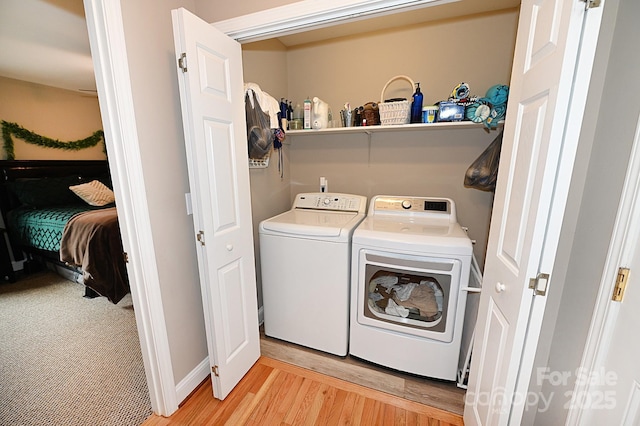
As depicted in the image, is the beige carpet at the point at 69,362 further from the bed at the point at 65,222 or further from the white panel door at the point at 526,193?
the white panel door at the point at 526,193

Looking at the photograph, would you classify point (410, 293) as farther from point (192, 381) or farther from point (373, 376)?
point (192, 381)

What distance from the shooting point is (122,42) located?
105 cm

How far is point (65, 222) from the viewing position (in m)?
2.62

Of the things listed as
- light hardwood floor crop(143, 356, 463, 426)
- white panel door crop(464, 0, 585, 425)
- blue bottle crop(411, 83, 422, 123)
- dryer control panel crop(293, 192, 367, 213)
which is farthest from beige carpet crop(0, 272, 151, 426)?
blue bottle crop(411, 83, 422, 123)

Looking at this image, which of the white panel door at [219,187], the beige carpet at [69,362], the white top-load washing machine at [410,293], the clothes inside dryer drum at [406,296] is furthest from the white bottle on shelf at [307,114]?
the beige carpet at [69,362]

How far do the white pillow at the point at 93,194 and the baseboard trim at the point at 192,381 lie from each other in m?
2.92

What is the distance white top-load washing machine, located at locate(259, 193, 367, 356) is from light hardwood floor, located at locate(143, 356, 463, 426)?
29 centimetres

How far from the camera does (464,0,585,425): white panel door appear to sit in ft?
2.28

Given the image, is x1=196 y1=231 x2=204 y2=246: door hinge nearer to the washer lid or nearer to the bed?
the washer lid

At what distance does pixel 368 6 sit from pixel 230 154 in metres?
0.98

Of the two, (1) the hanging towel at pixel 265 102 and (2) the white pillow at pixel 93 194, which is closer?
(1) the hanging towel at pixel 265 102

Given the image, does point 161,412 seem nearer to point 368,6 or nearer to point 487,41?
point 368,6

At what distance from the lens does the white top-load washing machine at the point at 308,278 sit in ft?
5.49

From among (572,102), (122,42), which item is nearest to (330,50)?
(122,42)
